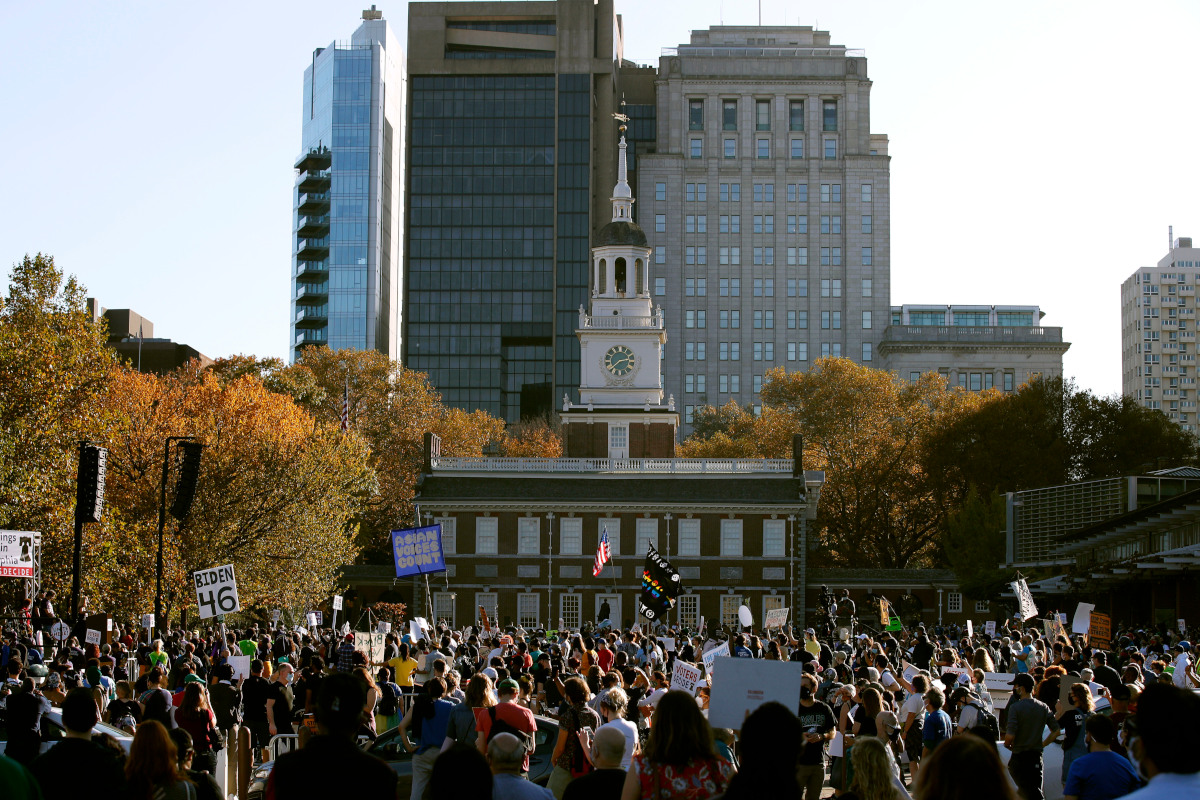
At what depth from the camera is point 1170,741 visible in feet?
Answer: 22.1

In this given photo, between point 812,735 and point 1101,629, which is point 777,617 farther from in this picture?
point 812,735

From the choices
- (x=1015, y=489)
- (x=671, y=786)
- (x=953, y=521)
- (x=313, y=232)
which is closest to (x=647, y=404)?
(x=953, y=521)

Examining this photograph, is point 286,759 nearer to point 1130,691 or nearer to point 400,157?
point 1130,691

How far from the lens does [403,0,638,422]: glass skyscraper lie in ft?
431

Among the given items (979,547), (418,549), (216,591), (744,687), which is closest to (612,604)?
(979,547)

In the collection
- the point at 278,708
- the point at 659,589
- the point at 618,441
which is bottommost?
the point at 278,708

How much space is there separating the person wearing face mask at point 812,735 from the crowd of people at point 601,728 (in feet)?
0.07

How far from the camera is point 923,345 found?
13588 centimetres

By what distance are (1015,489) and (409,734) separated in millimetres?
69362

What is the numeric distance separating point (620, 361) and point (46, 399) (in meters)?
35.4

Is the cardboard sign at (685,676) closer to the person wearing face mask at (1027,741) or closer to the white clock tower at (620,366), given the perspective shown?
the person wearing face mask at (1027,741)

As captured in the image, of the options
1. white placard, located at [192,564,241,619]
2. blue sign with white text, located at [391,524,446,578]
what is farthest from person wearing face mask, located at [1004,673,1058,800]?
blue sign with white text, located at [391,524,446,578]

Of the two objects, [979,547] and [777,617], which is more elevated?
[979,547]

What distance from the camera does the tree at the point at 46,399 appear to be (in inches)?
1507
